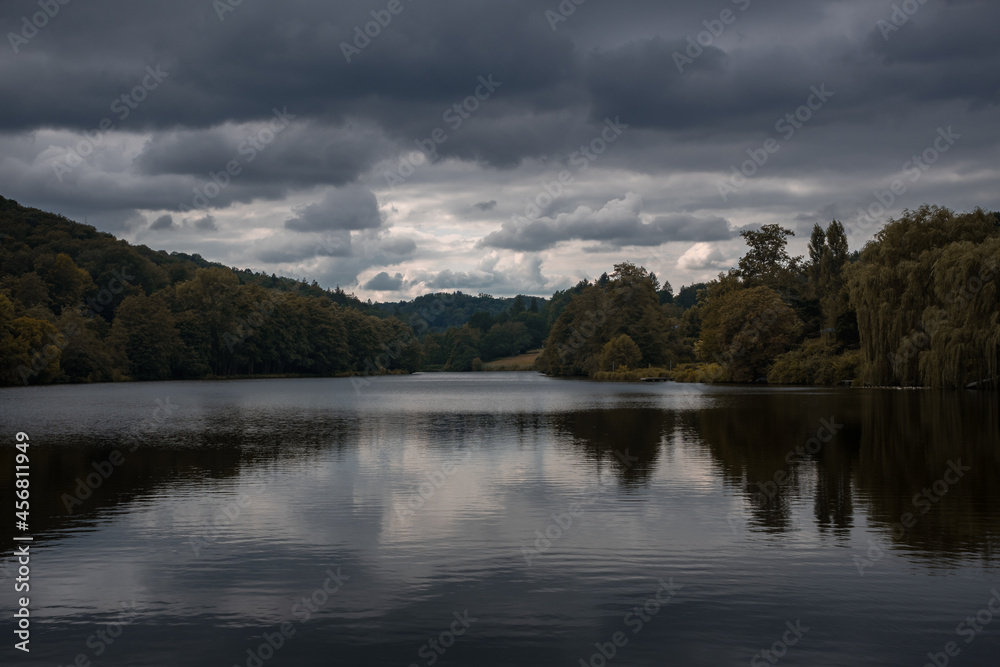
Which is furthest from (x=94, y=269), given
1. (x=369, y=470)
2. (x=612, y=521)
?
(x=612, y=521)

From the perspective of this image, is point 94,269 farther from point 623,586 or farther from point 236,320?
point 623,586

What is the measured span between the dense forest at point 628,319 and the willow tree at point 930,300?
0.12 metres

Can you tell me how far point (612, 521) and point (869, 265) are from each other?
2329 inches

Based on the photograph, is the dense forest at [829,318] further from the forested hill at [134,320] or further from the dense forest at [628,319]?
the forested hill at [134,320]

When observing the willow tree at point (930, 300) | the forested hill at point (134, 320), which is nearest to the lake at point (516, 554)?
the willow tree at point (930, 300)

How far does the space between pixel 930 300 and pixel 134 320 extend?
112 metres

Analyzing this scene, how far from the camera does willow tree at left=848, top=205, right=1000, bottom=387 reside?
5616 centimetres

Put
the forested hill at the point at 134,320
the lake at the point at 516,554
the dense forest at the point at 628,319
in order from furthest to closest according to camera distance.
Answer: the forested hill at the point at 134,320, the dense forest at the point at 628,319, the lake at the point at 516,554

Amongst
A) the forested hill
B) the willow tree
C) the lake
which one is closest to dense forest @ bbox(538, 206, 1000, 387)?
the willow tree

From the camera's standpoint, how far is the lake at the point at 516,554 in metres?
9.70

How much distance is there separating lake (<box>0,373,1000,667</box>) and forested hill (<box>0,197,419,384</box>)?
86.8 metres

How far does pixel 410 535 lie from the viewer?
50.1 feet

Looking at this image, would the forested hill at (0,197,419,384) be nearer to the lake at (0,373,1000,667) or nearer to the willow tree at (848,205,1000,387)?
the lake at (0,373,1000,667)

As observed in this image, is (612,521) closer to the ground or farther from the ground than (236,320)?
closer to the ground
